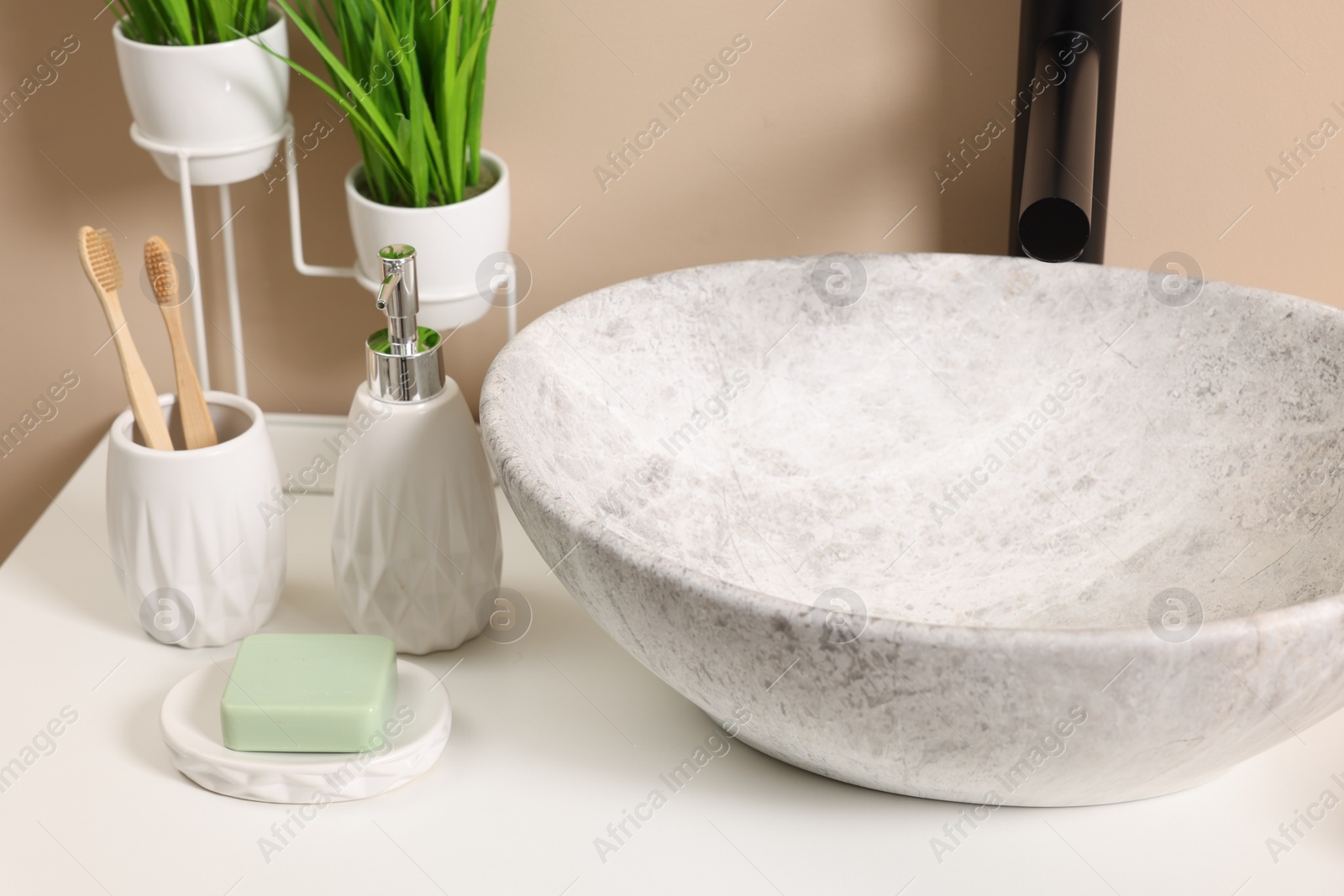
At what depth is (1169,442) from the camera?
2.46 ft

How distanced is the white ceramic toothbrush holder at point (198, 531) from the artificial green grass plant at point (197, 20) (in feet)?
0.76

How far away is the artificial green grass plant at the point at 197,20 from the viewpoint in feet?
2.59

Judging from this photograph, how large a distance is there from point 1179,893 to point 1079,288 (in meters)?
0.36

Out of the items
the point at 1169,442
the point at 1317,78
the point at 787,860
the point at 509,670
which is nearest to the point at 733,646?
the point at 787,860

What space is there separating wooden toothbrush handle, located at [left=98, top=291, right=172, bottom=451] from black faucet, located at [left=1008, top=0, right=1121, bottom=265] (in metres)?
0.49

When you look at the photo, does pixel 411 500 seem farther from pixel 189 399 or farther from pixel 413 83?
pixel 413 83

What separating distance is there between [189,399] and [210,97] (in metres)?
0.20

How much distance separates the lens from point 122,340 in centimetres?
71

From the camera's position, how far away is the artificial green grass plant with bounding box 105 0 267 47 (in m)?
0.79

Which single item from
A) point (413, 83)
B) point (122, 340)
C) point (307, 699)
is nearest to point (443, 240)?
point (413, 83)

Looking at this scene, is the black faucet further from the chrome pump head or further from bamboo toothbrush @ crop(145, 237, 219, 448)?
bamboo toothbrush @ crop(145, 237, 219, 448)

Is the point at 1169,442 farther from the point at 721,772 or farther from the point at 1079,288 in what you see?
the point at 721,772

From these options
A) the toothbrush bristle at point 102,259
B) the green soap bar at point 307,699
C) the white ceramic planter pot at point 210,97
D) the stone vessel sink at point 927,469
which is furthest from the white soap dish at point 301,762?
the white ceramic planter pot at point 210,97

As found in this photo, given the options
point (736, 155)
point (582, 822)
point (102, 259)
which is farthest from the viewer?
point (736, 155)
